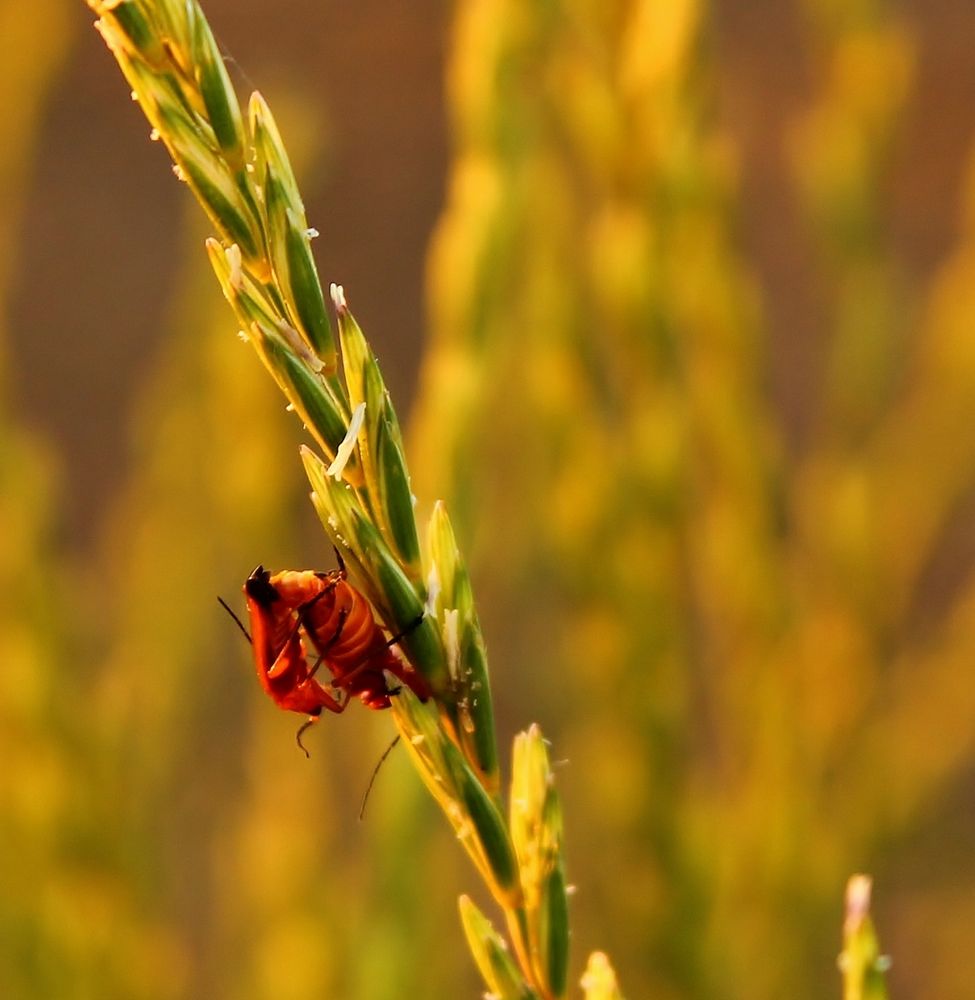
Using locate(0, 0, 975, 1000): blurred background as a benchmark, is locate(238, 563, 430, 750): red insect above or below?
below

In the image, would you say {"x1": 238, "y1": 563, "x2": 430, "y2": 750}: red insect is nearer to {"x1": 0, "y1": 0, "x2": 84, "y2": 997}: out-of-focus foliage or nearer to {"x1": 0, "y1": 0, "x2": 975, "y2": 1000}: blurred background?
{"x1": 0, "y1": 0, "x2": 975, "y2": 1000}: blurred background

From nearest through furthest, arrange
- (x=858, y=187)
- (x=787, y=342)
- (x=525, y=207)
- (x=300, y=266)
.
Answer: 1. (x=300, y=266)
2. (x=525, y=207)
3. (x=858, y=187)
4. (x=787, y=342)

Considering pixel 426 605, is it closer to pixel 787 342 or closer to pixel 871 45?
pixel 871 45

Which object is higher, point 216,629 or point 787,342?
point 787,342

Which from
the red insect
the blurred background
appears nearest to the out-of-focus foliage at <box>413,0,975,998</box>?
the blurred background

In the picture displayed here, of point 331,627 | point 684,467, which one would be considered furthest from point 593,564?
point 331,627

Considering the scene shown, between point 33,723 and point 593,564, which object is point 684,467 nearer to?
point 593,564

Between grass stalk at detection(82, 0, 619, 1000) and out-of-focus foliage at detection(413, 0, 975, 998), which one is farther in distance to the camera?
out-of-focus foliage at detection(413, 0, 975, 998)

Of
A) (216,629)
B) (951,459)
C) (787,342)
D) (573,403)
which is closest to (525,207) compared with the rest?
(573,403)

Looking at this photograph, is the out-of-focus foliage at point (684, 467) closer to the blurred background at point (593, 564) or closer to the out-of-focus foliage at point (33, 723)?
the blurred background at point (593, 564)
